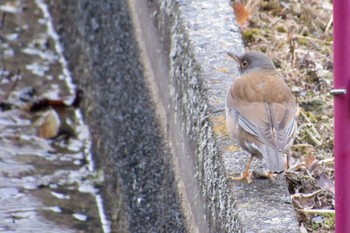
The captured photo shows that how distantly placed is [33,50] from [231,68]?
3.30 m

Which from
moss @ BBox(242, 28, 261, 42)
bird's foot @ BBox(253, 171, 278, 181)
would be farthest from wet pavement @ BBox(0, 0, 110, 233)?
bird's foot @ BBox(253, 171, 278, 181)

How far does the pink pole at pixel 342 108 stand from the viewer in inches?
106

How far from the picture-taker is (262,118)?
376 cm

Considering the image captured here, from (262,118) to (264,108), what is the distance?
71 millimetres

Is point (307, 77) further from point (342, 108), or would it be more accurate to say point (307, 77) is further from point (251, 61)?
point (342, 108)

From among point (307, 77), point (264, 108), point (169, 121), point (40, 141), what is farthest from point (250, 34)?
point (40, 141)

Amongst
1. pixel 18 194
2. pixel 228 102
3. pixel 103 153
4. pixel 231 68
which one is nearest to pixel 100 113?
pixel 103 153

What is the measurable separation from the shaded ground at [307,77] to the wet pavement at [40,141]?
4.67 feet

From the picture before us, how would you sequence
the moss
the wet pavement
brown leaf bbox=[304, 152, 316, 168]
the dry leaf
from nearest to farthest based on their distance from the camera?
brown leaf bbox=[304, 152, 316, 168], the moss, the wet pavement, the dry leaf

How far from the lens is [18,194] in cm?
567

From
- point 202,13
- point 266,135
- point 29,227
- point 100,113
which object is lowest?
point 29,227

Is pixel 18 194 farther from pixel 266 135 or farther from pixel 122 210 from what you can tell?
pixel 266 135

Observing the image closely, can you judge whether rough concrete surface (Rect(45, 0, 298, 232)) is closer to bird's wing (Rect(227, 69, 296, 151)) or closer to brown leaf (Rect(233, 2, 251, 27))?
bird's wing (Rect(227, 69, 296, 151))

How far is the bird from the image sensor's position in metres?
3.61
